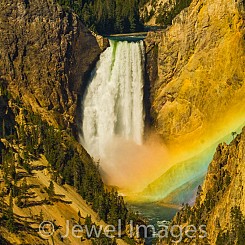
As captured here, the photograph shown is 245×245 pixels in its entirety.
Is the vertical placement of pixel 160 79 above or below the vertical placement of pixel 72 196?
above

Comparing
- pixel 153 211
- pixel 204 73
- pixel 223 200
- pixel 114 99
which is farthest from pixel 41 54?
pixel 223 200

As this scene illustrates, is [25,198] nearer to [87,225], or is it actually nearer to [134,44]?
[87,225]

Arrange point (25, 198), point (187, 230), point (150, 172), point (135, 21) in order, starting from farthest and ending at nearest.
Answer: point (135, 21) < point (150, 172) < point (25, 198) < point (187, 230)

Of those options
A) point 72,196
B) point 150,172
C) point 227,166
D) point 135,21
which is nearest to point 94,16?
point 135,21

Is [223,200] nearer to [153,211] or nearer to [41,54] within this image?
[153,211]

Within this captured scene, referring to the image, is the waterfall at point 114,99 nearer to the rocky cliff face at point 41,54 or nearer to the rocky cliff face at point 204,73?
the rocky cliff face at point 204,73

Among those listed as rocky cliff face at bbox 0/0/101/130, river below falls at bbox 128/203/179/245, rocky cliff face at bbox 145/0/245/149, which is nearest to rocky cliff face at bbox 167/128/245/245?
river below falls at bbox 128/203/179/245
